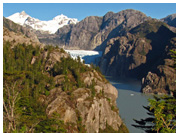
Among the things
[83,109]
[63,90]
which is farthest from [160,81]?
[83,109]

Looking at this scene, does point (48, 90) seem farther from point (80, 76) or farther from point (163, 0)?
point (163, 0)

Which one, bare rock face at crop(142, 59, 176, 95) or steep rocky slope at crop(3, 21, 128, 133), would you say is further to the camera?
bare rock face at crop(142, 59, 176, 95)

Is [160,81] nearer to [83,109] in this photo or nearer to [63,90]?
[63,90]

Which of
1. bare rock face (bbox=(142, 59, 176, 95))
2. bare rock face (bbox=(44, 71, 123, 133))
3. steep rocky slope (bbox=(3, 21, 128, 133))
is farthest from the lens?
bare rock face (bbox=(142, 59, 176, 95))

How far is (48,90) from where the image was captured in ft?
212

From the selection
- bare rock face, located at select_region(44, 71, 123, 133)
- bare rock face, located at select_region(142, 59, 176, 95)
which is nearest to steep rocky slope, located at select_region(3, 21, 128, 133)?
bare rock face, located at select_region(44, 71, 123, 133)

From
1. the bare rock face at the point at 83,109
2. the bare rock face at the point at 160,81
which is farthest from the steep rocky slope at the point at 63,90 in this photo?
the bare rock face at the point at 160,81

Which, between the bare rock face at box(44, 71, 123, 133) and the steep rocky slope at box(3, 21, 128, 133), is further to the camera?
the steep rocky slope at box(3, 21, 128, 133)

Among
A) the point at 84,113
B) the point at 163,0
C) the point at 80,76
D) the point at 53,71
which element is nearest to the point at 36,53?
the point at 53,71

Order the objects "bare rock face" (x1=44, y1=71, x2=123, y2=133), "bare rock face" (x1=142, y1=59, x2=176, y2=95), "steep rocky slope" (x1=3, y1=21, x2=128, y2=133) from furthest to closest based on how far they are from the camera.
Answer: "bare rock face" (x1=142, y1=59, x2=176, y2=95) → "steep rocky slope" (x1=3, y1=21, x2=128, y2=133) → "bare rock face" (x1=44, y1=71, x2=123, y2=133)

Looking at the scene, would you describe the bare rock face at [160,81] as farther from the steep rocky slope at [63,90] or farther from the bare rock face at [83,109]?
the bare rock face at [83,109]

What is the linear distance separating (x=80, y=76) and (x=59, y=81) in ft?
36.3

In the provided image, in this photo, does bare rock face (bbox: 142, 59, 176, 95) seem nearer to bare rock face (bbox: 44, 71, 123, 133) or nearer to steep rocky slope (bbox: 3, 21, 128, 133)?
steep rocky slope (bbox: 3, 21, 128, 133)

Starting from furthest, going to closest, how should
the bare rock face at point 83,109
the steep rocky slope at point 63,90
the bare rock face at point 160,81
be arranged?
the bare rock face at point 160,81
the steep rocky slope at point 63,90
the bare rock face at point 83,109
